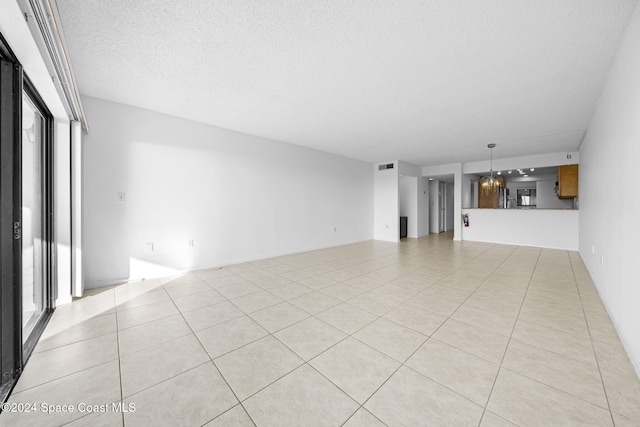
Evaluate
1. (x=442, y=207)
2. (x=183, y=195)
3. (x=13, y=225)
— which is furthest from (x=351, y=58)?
(x=442, y=207)

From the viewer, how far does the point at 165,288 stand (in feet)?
11.4

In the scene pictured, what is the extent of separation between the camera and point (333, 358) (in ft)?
6.13

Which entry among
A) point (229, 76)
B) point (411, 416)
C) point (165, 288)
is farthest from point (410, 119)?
point (165, 288)

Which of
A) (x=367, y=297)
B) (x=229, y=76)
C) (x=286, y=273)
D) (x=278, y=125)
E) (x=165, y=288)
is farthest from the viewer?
(x=278, y=125)

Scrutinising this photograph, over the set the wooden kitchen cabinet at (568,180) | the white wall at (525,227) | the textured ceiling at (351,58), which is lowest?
the white wall at (525,227)

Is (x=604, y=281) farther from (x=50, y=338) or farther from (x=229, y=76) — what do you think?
(x=50, y=338)

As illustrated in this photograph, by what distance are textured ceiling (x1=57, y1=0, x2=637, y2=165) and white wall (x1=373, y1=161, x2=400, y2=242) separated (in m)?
3.52

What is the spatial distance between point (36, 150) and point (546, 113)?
7058 mm

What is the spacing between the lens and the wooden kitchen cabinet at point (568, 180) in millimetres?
6211

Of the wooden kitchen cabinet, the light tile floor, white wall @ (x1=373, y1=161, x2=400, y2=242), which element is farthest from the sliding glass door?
the wooden kitchen cabinet

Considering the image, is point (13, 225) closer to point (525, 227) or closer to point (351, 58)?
point (351, 58)

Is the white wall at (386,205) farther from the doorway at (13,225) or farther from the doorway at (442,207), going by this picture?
the doorway at (13,225)

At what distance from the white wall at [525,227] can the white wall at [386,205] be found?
8.57 feet

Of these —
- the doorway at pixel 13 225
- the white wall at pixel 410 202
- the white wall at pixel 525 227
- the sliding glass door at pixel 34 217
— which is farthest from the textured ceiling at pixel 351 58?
the white wall at pixel 410 202
